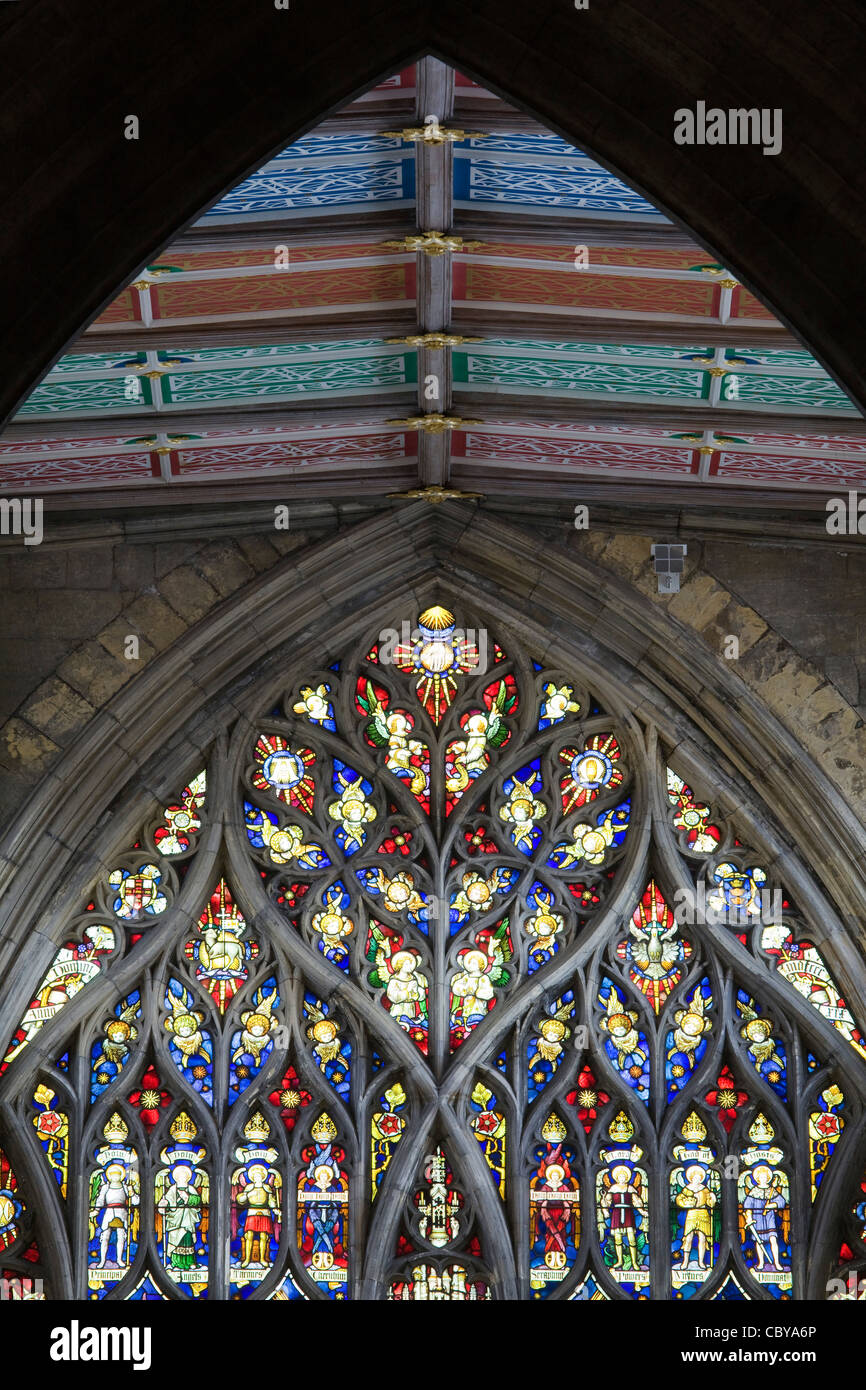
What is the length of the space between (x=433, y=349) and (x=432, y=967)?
266 centimetres

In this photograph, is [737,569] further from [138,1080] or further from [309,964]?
[138,1080]

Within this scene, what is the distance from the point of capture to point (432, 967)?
33.5 ft

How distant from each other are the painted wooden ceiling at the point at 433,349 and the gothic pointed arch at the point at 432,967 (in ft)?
1.96

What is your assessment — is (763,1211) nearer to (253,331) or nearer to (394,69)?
(253,331)

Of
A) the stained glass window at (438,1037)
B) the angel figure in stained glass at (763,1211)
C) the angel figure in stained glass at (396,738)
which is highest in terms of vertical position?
the angel figure in stained glass at (396,738)

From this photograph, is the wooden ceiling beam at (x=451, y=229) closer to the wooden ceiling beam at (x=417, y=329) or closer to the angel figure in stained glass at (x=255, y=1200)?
the wooden ceiling beam at (x=417, y=329)

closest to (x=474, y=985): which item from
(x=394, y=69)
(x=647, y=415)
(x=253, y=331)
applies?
(x=647, y=415)

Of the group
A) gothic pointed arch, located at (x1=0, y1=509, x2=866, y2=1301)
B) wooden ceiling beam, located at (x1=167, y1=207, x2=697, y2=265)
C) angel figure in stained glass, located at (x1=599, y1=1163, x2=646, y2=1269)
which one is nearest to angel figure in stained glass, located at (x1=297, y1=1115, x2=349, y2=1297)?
gothic pointed arch, located at (x1=0, y1=509, x2=866, y2=1301)

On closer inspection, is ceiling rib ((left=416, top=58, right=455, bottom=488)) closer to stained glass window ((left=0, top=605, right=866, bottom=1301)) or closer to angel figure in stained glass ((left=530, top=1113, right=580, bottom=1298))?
stained glass window ((left=0, top=605, right=866, bottom=1301))

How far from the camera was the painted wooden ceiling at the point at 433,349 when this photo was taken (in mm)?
7973

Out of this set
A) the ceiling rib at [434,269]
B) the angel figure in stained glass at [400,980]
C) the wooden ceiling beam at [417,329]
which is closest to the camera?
the ceiling rib at [434,269]

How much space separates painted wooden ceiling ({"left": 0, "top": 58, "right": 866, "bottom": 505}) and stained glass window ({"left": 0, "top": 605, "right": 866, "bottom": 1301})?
107 centimetres

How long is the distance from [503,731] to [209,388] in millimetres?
2132

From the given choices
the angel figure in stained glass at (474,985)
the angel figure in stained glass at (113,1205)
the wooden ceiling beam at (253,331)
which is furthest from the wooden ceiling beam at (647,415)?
the angel figure in stained glass at (113,1205)
